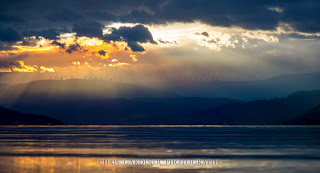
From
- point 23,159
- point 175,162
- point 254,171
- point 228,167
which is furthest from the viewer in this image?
point 23,159

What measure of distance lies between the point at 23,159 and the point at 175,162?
23041mm

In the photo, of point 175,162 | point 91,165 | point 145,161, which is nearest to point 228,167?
point 175,162

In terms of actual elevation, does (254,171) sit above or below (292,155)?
below

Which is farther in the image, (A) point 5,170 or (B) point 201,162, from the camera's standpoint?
(B) point 201,162

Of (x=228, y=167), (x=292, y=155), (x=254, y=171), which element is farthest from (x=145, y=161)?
(x=292, y=155)

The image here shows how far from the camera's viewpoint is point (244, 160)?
62750 millimetres

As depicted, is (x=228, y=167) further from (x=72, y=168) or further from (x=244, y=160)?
Result: (x=72, y=168)

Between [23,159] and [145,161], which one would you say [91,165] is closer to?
[145,161]

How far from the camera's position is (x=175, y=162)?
A: 197 ft

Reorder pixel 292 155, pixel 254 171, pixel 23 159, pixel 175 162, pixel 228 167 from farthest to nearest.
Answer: pixel 292 155, pixel 23 159, pixel 175 162, pixel 228 167, pixel 254 171

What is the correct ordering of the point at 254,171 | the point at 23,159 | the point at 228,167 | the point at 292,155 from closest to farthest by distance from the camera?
the point at 254,171 → the point at 228,167 → the point at 23,159 → the point at 292,155

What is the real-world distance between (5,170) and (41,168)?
4.37 meters

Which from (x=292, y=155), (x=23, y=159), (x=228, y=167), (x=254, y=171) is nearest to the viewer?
(x=254, y=171)

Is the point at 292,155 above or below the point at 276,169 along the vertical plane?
above
